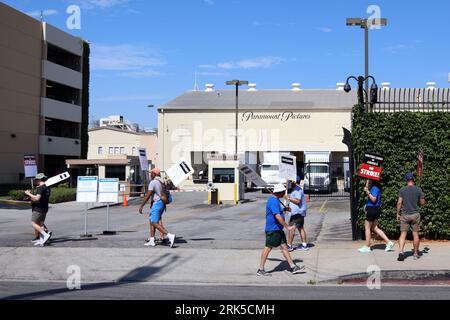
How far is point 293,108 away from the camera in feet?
197

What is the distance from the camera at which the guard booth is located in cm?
3294

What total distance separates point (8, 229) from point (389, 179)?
1262 centimetres

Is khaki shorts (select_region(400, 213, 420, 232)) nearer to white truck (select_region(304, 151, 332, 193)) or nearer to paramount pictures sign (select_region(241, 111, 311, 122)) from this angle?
white truck (select_region(304, 151, 332, 193))

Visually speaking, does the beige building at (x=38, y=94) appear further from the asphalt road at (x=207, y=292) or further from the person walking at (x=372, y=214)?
the person walking at (x=372, y=214)

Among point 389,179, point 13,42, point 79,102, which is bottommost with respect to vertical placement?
point 389,179

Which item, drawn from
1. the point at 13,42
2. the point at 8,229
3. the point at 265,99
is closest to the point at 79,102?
the point at 13,42

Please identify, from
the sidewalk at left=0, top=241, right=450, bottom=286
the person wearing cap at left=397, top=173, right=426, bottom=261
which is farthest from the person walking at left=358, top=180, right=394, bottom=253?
the person wearing cap at left=397, top=173, right=426, bottom=261

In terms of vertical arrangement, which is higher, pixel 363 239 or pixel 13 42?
pixel 13 42

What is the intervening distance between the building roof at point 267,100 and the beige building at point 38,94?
10.5 m

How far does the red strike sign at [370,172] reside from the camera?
1373cm

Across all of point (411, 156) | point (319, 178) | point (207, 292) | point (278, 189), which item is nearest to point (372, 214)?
point (411, 156)

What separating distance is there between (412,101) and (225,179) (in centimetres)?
1928

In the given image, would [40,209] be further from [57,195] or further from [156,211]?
[57,195]
